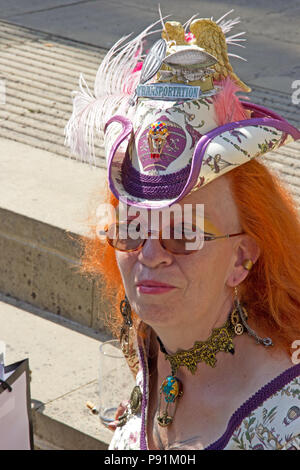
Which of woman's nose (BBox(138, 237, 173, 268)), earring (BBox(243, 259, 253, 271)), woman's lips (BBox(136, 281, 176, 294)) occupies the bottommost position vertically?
woman's lips (BBox(136, 281, 176, 294))

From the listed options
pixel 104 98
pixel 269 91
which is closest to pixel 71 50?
pixel 269 91

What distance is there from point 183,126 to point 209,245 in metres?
0.27

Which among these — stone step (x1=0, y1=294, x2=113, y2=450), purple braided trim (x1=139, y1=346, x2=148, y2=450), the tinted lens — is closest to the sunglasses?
the tinted lens

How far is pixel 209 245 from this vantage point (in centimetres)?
198

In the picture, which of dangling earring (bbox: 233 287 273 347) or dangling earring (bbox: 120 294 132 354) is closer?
dangling earring (bbox: 233 287 273 347)

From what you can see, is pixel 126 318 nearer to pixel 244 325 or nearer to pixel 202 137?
pixel 244 325

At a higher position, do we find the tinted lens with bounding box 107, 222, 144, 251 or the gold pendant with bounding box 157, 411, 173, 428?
the tinted lens with bounding box 107, 222, 144, 251

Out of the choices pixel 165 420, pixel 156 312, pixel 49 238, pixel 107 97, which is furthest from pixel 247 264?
pixel 49 238

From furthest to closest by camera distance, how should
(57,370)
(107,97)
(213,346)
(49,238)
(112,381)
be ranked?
1. (49,238)
2. (57,370)
3. (112,381)
4. (107,97)
5. (213,346)

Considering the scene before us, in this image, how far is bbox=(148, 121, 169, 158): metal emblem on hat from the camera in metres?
1.93

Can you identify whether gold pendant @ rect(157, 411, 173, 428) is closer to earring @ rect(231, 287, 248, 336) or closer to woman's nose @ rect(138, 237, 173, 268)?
earring @ rect(231, 287, 248, 336)

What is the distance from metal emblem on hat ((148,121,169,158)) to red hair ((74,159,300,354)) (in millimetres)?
175

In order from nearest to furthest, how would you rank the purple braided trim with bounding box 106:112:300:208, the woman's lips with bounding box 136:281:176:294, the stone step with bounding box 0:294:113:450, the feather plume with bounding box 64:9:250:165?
the purple braided trim with bounding box 106:112:300:208 < the woman's lips with bounding box 136:281:176:294 < the feather plume with bounding box 64:9:250:165 < the stone step with bounding box 0:294:113:450

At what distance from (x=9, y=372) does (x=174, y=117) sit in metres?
0.83
